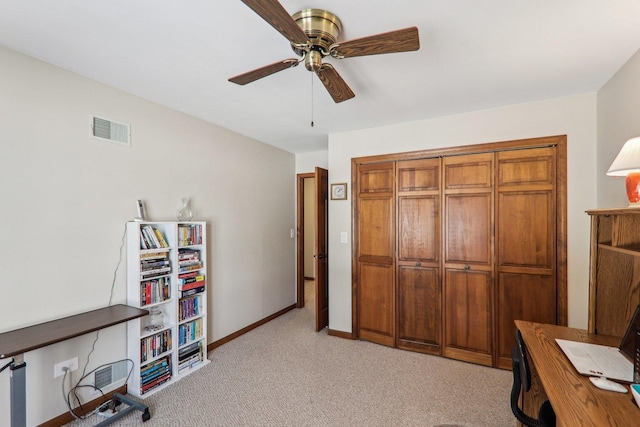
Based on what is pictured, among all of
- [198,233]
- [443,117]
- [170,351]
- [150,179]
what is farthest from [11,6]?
[443,117]

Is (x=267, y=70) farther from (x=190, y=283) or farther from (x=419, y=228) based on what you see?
(x=419, y=228)

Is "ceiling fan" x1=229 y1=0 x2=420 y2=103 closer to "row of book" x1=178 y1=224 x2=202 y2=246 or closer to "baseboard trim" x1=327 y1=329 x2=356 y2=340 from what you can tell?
"row of book" x1=178 y1=224 x2=202 y2=246

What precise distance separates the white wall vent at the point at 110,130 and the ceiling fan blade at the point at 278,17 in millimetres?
1770

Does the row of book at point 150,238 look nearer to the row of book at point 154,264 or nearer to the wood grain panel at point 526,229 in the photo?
the row of book at point 154,264

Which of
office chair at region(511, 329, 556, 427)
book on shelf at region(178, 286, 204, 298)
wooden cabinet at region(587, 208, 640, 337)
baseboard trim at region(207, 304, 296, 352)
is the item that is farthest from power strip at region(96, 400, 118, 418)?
wooden cabinet at region(587, 208, 640, 337)

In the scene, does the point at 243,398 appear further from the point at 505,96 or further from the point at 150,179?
the point at 505,96

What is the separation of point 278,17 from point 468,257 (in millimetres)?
2619

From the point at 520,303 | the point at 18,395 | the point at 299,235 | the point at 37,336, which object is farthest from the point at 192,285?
the point at 520,303

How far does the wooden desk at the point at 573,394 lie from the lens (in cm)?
100

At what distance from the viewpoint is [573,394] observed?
1125 mm

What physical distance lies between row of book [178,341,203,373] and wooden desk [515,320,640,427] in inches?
105

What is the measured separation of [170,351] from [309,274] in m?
4.23

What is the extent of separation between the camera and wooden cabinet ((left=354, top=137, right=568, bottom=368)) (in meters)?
2.55

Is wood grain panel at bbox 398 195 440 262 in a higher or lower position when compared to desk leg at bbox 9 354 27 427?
higher
